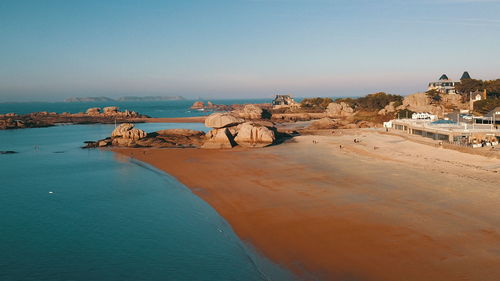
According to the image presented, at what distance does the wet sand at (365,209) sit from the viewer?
11.9 m

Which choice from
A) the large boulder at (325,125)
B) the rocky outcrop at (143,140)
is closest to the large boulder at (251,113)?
the large boulder at (325,125)

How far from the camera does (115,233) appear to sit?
51.4ft

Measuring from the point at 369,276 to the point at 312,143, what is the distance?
31.0m

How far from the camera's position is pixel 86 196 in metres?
21.8

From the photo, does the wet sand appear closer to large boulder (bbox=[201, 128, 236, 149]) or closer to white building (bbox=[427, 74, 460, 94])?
large boulder (bbox=[201, 128, 236, 149])

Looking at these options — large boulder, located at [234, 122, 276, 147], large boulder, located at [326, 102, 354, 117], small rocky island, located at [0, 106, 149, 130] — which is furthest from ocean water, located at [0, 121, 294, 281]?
large boulder, located at [326, 102, 354, 117]

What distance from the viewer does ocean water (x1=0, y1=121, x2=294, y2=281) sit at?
12.1 m

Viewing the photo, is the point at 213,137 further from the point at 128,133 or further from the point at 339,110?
the point at 339,110

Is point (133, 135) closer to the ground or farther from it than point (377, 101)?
closer to the ground

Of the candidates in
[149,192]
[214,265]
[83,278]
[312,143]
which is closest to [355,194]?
[214,265]

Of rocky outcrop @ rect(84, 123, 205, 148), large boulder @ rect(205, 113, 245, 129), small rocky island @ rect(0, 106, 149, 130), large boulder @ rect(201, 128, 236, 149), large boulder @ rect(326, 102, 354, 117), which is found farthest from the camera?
large boulder @ rect(326, 102, 354, 117)

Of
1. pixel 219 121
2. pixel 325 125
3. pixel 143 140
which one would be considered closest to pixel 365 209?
pixel 219 121

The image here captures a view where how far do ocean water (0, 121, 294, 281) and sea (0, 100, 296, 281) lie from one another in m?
0.03

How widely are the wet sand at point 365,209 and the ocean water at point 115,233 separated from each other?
1174mm
